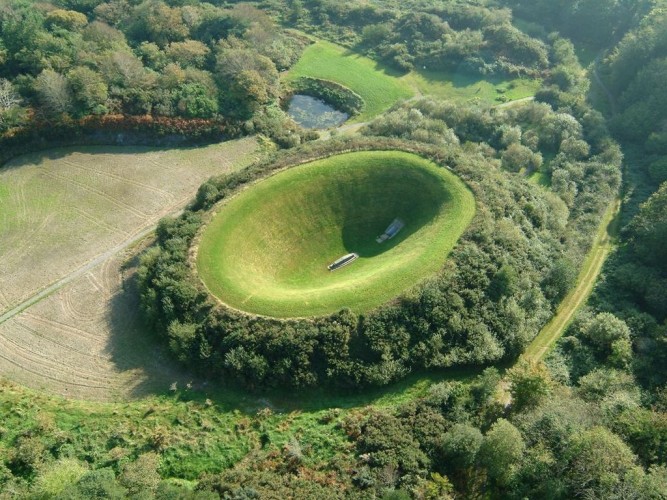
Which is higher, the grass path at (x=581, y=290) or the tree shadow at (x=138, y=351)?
the grass path at (x=581, y=290)

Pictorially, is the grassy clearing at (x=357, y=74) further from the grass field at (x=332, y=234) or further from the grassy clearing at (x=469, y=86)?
the grass field at (x=332, y=234)

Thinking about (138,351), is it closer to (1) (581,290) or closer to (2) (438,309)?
(2) (438,309)

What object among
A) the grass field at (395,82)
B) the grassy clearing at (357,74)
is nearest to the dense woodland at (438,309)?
the grass field at (395,82)

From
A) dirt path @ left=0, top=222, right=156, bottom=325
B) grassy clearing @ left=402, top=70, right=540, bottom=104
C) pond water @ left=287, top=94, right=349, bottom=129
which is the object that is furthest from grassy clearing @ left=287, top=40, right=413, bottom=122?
dirt path @ left=0, top=222, right=156, bottom=325

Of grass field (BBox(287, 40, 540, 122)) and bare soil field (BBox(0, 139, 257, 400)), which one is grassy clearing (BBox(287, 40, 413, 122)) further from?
bare soil field (BBox(0, 139, 257, 400))

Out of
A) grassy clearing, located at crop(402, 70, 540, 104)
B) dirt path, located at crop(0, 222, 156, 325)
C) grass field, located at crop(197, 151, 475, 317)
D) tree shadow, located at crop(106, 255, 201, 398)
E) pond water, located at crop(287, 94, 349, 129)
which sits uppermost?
grassy clearing, located at crop(402, 70, 540, 104)

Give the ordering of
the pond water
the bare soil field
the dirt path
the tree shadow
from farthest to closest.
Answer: the pond water → the dirt path → the bare soil field → the tree shadow
